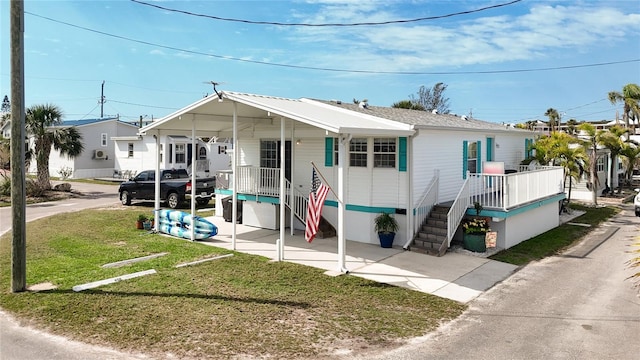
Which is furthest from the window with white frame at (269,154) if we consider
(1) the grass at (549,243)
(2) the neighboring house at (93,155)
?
(2) the neighboring house at (93,155)

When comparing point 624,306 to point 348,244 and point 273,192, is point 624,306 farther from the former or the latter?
point 273,192

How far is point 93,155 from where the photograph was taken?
37281mm

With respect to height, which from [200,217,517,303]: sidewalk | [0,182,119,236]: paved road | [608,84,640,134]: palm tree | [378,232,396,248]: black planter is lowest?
[200,217,517,303]: sidewalk

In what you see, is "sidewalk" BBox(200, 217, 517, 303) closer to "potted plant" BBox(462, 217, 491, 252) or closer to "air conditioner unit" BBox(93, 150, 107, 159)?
"potted plant" BBox(462, 217, 491, 252)

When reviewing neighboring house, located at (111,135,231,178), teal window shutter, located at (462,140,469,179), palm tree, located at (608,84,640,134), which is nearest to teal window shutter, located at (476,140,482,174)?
teal window shutter, located at (462,140,469,179)

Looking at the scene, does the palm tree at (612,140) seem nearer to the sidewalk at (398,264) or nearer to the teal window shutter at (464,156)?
the teal window shutter at (464,156)

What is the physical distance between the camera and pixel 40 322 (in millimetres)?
7000

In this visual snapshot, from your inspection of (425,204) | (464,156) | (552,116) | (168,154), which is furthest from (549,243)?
(552,116)

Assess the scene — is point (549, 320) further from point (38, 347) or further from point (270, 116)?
point (270, 116)

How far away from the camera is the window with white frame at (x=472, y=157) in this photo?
1576 cm

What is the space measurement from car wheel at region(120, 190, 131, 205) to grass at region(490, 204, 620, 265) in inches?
657

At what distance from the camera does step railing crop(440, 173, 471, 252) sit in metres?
12.0

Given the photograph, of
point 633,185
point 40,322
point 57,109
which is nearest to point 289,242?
point 40,322

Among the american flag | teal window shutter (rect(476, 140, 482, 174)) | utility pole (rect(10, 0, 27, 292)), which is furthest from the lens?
teal window shutter (rect(476, 140, 482, 174))
